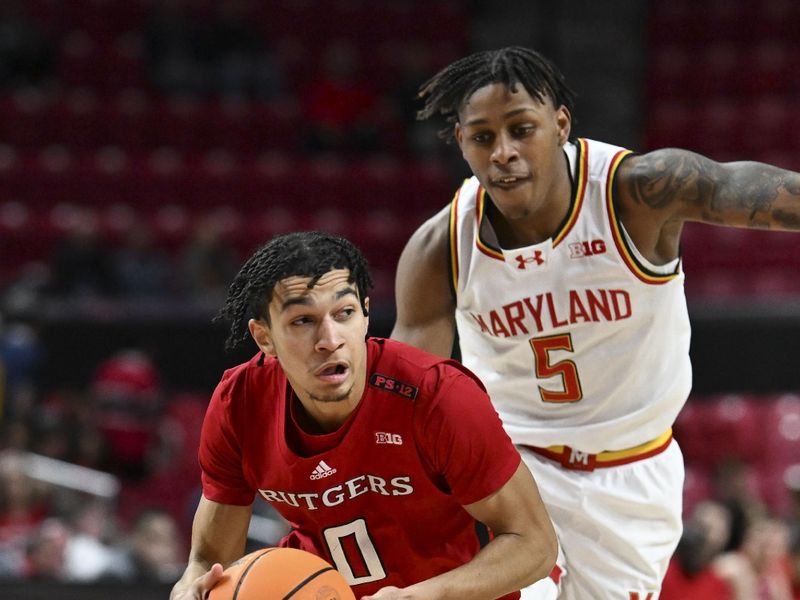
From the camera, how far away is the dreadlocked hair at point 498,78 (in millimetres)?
3365

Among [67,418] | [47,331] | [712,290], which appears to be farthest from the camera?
[712,290]

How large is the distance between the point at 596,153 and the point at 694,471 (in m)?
5.54

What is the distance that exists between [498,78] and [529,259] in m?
0.51

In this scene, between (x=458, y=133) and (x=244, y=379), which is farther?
(x=458, y=133)

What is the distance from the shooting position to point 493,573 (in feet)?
9.18

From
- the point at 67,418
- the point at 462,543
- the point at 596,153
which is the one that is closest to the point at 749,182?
the point at 596,153

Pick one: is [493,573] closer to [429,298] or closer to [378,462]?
[378,462]

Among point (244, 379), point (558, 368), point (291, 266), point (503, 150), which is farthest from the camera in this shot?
point (558, 368)

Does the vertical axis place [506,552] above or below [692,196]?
below

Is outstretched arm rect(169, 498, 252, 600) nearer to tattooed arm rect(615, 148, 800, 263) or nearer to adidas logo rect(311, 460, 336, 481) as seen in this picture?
adidas logo rect(311, 460, 336, 481)

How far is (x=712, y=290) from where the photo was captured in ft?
33.9

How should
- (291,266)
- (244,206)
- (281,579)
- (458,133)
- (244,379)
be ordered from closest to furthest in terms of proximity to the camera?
(281,579)
(291,266)
(244,379)
(458,133)
(244,206)

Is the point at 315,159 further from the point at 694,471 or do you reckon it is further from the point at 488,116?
the point at 488,116

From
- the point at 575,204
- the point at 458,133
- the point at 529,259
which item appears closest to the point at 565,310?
the point at 529,259
